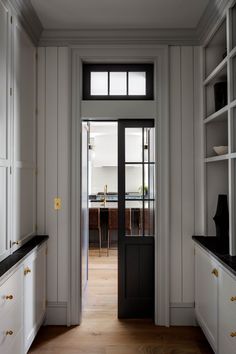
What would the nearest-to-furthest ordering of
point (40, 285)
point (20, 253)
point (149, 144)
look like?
point (20, 253), point (40, 285), point (149, 144)

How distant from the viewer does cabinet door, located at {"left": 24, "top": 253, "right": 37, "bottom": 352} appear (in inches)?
87.0

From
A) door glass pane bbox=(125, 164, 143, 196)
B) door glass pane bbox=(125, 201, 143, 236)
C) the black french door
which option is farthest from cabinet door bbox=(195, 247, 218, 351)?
door glass pane bbox=(125, 164, 143, 196)

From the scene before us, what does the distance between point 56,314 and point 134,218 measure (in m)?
1.20

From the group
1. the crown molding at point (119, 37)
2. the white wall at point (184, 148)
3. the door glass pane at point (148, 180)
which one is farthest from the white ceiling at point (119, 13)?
the door glass pane at point (148, 180)

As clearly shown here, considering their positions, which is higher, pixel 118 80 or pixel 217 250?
pixel 118 80


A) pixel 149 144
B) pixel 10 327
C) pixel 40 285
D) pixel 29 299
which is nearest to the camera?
pixel 10 327

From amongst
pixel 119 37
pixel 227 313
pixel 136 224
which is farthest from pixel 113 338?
pixel 119 37

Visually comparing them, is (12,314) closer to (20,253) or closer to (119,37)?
(20,253)

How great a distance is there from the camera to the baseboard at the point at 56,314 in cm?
287

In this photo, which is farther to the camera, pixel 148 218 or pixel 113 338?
pixel 148 218

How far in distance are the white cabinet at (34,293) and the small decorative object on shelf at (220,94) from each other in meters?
2.05

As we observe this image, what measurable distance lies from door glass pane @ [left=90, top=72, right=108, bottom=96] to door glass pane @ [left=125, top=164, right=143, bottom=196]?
2.66 feet

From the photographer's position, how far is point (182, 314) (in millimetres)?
2900

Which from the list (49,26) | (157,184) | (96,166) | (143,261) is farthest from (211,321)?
(96,166)
